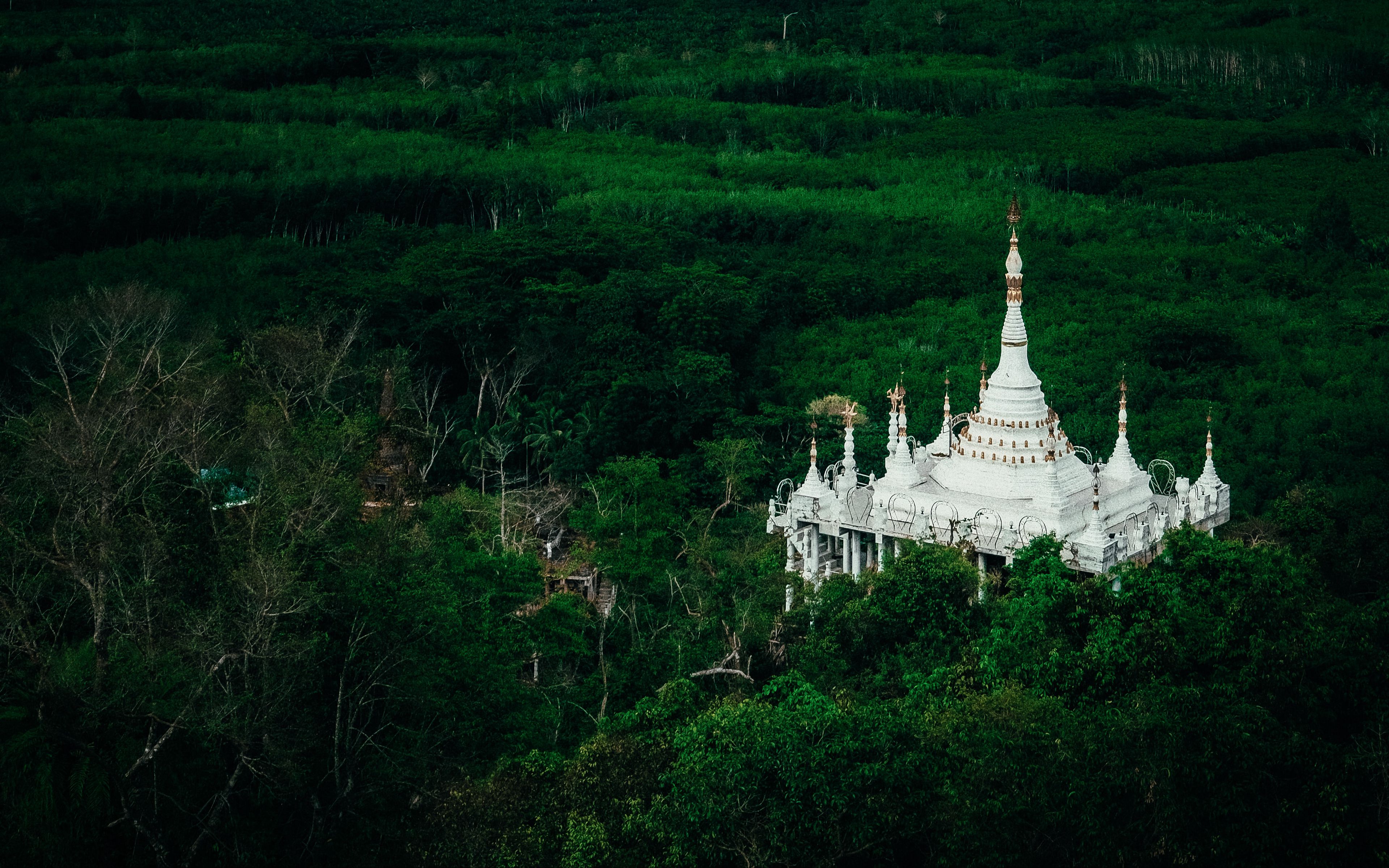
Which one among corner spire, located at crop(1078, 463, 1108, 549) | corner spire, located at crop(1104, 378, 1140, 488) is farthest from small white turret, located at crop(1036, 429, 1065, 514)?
corner spire, located at crop(1104, 378, 1140, 488)

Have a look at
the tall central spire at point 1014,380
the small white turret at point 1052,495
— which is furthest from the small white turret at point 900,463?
the small white turret at point 1052,495

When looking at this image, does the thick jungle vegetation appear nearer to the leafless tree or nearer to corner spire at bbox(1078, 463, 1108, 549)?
the leafless tree

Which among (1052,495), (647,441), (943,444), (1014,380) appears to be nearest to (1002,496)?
(1052,495)

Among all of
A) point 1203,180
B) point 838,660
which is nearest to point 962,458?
point 838,660

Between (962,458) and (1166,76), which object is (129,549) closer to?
(962,458)

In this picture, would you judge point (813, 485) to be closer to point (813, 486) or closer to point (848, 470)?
point (813, 486)

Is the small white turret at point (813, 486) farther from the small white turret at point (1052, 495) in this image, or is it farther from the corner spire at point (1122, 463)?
the corner spire at point (1122, 463)
